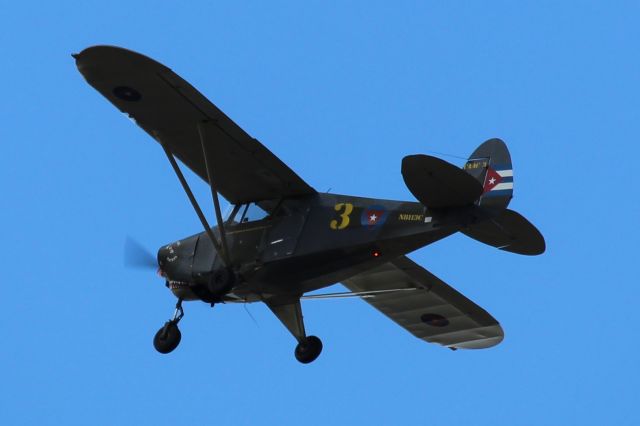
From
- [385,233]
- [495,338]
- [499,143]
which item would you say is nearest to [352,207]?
[385,233]

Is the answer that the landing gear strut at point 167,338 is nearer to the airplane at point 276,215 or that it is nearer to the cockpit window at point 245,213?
the airplane at point 276,215

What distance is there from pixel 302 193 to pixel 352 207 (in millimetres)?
992

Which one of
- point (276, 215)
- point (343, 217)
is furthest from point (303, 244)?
point (276, 215)

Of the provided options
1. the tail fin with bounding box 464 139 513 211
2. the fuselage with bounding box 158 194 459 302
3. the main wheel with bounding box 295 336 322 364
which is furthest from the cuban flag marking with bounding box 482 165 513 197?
the main wheel with bounding box 295 336 322 364

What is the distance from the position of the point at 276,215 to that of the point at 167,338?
2.38 m

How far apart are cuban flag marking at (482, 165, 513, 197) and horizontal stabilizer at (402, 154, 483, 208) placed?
0.98ft

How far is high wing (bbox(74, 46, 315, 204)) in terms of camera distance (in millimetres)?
18484

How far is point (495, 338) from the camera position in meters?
23.0

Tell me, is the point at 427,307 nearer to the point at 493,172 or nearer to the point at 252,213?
the point at 252,213

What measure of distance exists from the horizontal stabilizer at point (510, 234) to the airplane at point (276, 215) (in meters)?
0.02

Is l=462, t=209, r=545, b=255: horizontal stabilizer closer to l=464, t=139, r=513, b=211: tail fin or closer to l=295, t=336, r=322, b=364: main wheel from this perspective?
l=464, t=139, r=513, b=211: tail fin

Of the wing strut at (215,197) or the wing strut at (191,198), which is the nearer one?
the wing strut at (215,197)

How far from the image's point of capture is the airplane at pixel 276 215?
18.4m

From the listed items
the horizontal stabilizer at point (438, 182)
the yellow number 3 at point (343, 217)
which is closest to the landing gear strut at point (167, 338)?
the yellow number 3 at point (343, 217)
